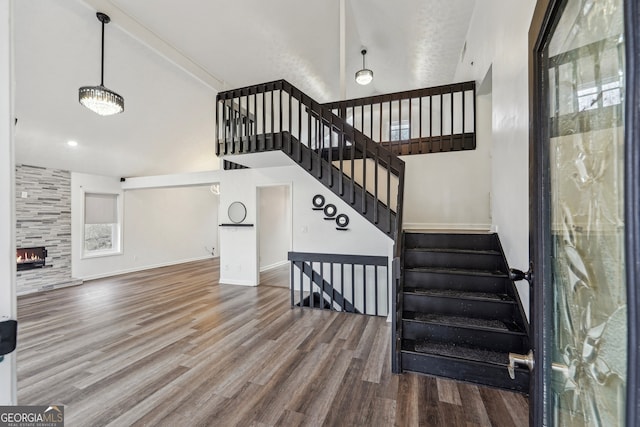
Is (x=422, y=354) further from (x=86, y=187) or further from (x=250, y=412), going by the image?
(x=86, y=187)

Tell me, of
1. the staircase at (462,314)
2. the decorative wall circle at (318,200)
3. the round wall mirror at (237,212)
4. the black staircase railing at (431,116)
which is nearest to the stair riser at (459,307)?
the staircase at (462,314)

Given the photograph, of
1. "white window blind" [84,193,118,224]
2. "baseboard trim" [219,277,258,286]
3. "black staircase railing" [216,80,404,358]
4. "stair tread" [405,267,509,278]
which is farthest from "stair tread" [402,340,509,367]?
"white window blind" [84,193,118,224]

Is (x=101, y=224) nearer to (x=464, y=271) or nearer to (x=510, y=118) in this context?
(x=464, y=271)

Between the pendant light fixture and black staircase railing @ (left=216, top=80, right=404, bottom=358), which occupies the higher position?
the pendant light fixture

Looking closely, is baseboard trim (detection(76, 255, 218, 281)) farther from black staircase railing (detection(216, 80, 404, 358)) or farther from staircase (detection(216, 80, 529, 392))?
staircase (detection(216, 80, 529, 392))

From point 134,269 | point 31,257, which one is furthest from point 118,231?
point 31,257

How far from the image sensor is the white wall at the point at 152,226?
591 centimetres

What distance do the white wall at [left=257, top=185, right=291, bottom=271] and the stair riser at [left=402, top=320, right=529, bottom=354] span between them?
4850mm

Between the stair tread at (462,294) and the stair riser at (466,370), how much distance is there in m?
0.55

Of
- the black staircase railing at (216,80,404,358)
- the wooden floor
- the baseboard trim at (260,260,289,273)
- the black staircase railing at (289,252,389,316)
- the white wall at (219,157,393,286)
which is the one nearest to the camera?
the wooden floor

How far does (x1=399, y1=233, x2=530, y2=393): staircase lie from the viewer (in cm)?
212

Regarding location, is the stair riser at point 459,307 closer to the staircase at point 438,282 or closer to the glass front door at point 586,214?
the staircase at point 438,282

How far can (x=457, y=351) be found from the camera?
2.24m

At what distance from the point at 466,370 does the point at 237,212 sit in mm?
4616
